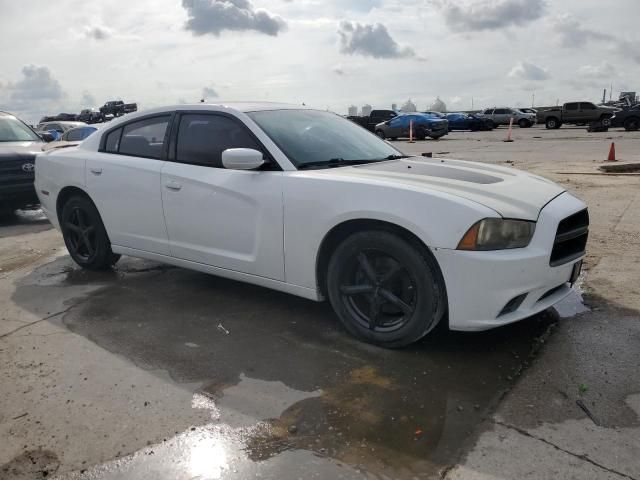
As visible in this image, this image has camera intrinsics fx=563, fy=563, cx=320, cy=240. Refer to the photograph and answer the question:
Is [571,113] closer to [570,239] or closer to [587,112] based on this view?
[587,112]

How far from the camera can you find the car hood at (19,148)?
839cm

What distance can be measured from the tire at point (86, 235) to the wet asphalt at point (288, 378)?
0.47 m

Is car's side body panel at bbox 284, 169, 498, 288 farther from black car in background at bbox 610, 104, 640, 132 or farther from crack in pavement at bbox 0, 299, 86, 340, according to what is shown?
black car in background at bbox 610, 104, 640, 132

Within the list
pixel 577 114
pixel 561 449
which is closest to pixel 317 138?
pixel 561 449

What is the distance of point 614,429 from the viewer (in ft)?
8.63

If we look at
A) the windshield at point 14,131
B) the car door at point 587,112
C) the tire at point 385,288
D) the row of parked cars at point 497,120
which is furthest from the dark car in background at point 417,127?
the tire at point 385,288

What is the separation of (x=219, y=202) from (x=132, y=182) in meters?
1.07

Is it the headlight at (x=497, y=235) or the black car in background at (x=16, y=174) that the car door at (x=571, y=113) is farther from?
the headlight at (x=497, y=235)

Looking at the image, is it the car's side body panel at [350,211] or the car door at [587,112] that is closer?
the car's side body panel at [350,211]

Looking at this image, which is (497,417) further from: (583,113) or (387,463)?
(583,113)

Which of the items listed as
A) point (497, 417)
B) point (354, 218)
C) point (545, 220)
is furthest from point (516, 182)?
point (497, 417)

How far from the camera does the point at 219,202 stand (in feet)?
13.5

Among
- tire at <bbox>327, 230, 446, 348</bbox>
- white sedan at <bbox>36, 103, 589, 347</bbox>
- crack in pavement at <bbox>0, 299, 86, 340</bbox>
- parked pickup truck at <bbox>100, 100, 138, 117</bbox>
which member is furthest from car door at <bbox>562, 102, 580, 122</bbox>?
crack in pavement at <bbox>0, 299, 86, 340</bbox>

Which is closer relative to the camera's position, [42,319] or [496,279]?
[496,279]
